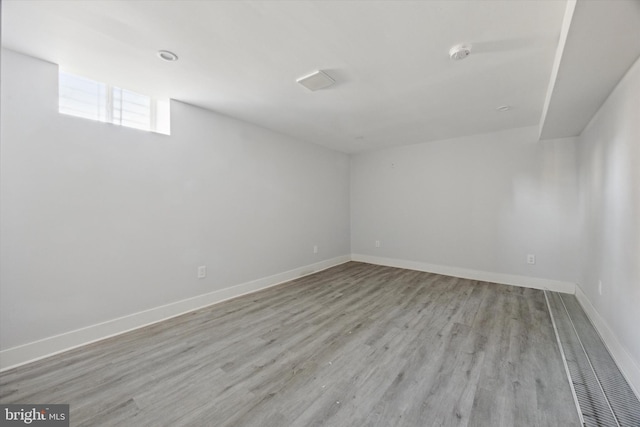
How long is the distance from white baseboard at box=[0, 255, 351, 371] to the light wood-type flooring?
9cm

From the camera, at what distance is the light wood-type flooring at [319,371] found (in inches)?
62.0

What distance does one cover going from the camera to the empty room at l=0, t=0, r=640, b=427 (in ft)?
5.41

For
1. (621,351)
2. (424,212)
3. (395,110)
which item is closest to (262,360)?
(621,351)

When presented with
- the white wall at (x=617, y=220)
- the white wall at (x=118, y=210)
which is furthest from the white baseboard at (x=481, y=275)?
the white wall at (x=118, y=210)

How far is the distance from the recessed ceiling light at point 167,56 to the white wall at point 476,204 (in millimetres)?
3882

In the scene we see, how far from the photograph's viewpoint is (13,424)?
1.51 m

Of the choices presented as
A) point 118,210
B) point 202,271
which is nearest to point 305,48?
point 118,210

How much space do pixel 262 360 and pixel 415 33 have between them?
264cm

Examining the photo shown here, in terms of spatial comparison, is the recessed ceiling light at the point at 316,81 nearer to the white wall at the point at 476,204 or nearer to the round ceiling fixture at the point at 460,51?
the round ceiling fixture at the point at 460,51

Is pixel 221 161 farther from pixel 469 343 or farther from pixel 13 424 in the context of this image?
pixel 469 343

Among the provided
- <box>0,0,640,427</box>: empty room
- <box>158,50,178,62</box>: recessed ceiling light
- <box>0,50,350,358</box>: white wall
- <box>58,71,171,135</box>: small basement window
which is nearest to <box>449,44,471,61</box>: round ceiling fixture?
<box>0,0,640,427</box>: empty room

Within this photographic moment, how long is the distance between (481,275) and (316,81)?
12.4 feet

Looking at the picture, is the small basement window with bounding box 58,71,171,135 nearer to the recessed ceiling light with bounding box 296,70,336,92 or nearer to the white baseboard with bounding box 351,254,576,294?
the recessed ceiling light with bounding box 296,70,336,92

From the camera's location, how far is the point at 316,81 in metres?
2.41
